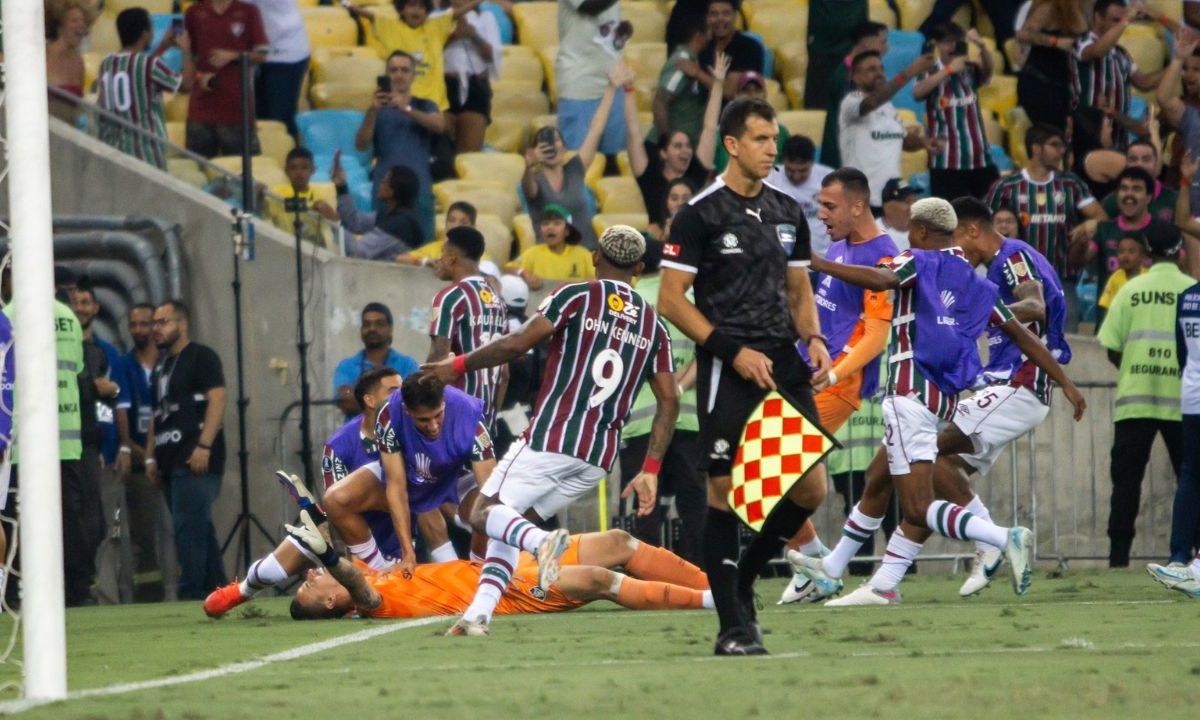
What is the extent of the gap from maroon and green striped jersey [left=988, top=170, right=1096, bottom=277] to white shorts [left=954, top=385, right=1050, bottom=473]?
17.8 ft

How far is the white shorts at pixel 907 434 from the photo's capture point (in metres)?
10.3

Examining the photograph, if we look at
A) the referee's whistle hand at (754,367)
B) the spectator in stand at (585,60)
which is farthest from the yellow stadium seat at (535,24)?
the referee's whistle hand at (754,367)

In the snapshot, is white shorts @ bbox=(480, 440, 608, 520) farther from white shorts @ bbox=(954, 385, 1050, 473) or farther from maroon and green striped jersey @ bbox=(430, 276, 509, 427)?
maroon and green striped jersey @ bbox=(430, 276, 509, 427)

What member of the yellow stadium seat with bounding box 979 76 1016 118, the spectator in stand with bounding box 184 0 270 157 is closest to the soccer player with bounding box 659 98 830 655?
the spectator in stand with bounding box 184 0 270 157

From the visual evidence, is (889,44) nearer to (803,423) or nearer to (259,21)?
(259,21)

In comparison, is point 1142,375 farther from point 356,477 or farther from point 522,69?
point 522,69

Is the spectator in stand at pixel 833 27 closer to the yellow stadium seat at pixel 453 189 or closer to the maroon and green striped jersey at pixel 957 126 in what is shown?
the maroon and green striped jersey at pixel 957 126

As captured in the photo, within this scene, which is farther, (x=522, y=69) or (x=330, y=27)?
(x=522, y=69)

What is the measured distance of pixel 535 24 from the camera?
2067 centimetres

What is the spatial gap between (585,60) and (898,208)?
366 cm

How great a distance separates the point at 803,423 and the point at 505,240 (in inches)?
396

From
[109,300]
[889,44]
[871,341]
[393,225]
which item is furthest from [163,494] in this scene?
[889,44]

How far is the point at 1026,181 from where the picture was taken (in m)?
16.8

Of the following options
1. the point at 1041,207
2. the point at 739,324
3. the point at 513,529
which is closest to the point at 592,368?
the point at 513,529
